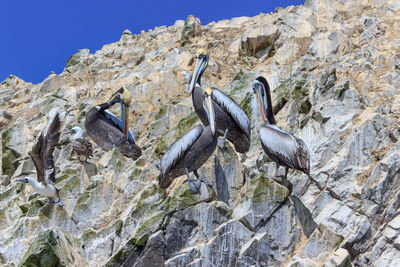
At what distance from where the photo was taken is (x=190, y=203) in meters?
10.6

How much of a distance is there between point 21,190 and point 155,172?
18.3 feet

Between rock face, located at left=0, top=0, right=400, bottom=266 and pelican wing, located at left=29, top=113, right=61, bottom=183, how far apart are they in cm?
62

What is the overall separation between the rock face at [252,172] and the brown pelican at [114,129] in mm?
612

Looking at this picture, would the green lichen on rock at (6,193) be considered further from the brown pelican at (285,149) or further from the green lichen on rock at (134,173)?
the brown pelican at (285,149)

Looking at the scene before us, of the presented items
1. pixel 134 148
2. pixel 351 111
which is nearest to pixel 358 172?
pixel 351 111

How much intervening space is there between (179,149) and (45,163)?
14.7 feet

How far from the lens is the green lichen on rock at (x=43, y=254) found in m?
10.0

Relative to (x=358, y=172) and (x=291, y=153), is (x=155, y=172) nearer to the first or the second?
(x=291, y=153)

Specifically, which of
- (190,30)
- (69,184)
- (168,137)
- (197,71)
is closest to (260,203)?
(168,137)

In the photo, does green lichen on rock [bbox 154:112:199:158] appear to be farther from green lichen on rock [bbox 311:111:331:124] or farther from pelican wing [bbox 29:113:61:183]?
green lichen on rock [bbox 311:111:331:124]

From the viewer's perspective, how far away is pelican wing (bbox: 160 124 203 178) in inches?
439

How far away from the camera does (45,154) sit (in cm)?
1389

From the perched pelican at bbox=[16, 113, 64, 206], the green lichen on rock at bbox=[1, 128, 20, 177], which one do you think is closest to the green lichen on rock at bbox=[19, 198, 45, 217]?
the perched pelican at bbox=[16, 113, 64, 206]

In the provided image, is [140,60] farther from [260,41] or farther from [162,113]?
[162,113]
